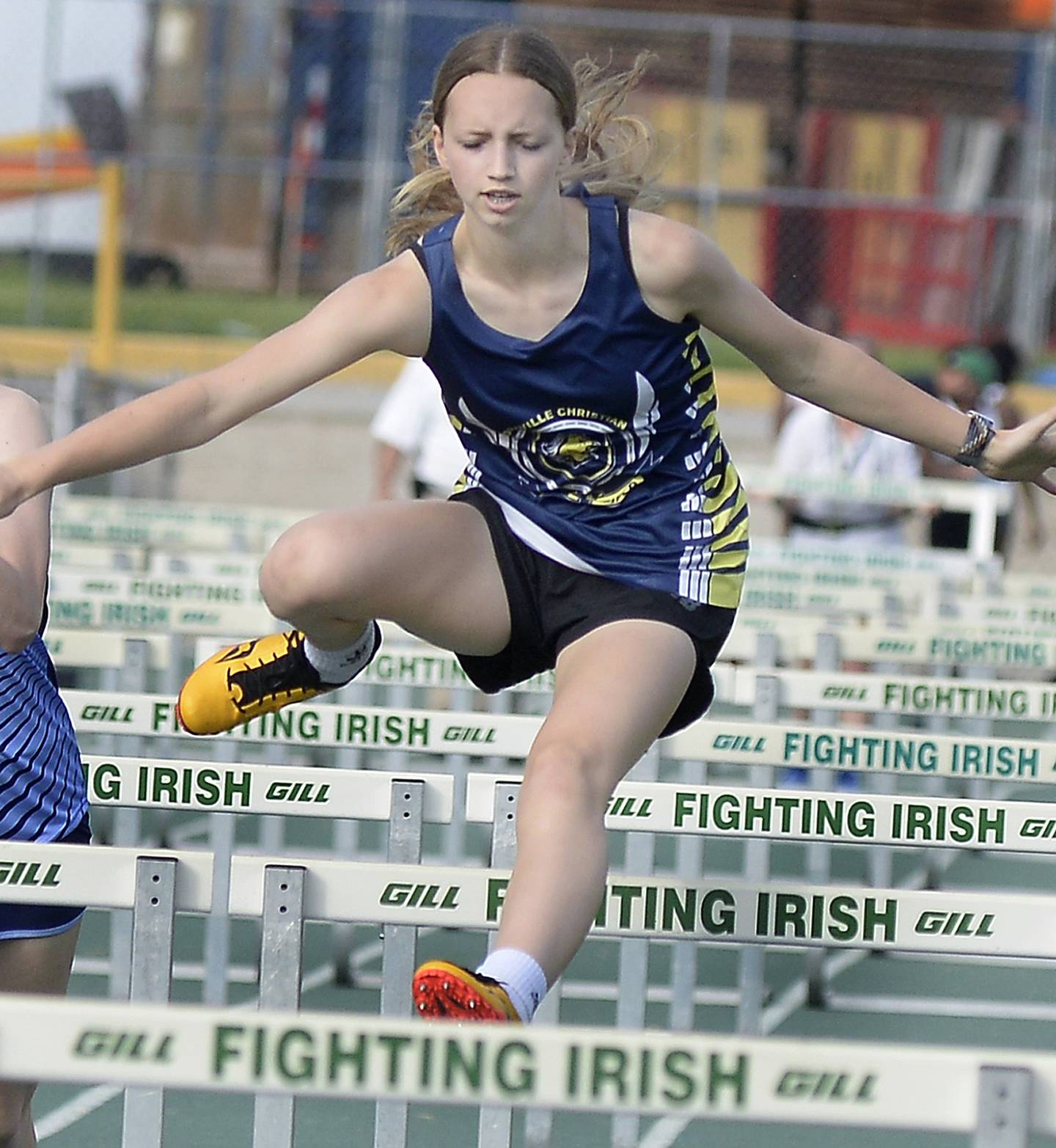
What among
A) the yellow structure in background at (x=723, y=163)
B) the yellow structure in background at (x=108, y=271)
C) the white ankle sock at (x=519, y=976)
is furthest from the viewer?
the yellow structure in background at (x=723, y=163)

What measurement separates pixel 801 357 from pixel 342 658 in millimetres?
952

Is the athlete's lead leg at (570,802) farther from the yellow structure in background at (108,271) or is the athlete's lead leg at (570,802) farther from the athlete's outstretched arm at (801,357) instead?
the yellow structure in background at (108,271)

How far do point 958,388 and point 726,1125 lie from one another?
6.60 metres

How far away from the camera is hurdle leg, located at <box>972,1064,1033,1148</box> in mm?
2117

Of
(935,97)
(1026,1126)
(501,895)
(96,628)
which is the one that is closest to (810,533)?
(96,628)

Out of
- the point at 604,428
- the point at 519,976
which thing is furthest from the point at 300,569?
the point at 519,976

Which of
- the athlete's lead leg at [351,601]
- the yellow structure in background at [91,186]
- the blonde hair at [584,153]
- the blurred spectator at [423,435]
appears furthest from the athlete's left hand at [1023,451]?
the yellow structure in background at [91,186]

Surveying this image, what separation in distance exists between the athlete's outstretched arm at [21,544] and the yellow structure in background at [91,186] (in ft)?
44.8

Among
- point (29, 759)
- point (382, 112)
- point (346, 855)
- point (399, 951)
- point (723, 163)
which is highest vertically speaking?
A: point (723, 163)

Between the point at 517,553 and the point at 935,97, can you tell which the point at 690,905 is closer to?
the point at 517,553

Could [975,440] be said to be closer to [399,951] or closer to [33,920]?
[399,951]

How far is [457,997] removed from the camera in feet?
8.79

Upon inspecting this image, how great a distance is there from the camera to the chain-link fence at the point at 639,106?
17.5m

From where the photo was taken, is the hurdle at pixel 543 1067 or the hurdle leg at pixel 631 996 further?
the hurdle leg at pixel 631 996
